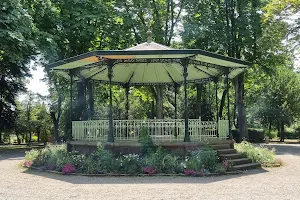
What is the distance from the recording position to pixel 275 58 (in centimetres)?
2823

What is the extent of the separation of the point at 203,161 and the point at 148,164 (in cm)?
196

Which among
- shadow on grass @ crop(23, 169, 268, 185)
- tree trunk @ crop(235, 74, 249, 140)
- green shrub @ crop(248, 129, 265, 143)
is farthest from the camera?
green shrub @ crop(248, 129, 265, 143)

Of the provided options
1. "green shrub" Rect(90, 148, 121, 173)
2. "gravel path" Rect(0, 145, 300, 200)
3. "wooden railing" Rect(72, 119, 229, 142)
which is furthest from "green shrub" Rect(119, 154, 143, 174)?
"wooden railing" Rect(72, 119, 229, 142)

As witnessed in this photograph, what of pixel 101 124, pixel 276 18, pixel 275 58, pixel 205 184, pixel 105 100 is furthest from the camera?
pixel 105 100

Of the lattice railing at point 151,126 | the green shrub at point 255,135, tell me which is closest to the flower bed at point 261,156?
the lattice railing at point 151,126

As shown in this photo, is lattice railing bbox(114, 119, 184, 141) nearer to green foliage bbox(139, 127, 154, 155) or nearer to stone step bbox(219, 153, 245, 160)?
green foliage bbox(139, 127, 154, 155)

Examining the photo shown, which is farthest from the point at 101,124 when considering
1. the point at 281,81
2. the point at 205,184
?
the point at 281,81

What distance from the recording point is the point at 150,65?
18.4 meters

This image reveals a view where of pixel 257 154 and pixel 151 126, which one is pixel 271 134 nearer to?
pixel 257 154

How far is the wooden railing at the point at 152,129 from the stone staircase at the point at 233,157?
2.48 feet

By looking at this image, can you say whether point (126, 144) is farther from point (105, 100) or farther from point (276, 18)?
point (105, 100)

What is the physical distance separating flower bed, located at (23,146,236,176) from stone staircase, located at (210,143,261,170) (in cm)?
78

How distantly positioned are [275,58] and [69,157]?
2145cm

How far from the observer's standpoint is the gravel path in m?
8.02
